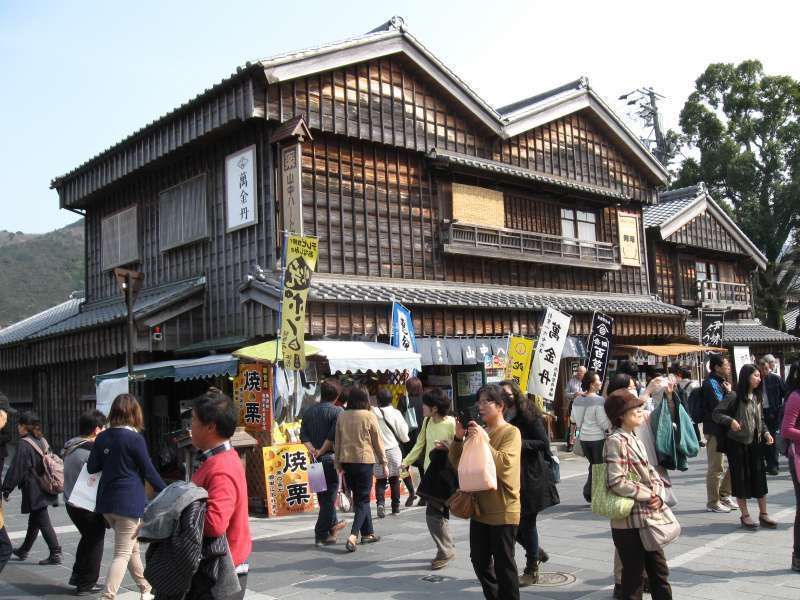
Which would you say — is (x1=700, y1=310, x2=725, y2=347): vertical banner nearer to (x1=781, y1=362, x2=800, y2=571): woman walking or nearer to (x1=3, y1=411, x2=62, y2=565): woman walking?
(x1=781, y1=362, x2=800, y2=571): woman walking

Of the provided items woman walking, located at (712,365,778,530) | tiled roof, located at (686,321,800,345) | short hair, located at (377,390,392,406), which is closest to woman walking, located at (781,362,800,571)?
woman walking, located at (712,365,778,530)

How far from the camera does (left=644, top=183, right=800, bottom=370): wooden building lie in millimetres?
25016

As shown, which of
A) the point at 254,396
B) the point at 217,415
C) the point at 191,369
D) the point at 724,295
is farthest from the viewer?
the point at 724,295

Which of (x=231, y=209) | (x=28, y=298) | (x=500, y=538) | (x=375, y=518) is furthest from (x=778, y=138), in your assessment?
(x=28, y=298)

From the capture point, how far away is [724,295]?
27.3 metres

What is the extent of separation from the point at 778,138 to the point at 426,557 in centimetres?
3177

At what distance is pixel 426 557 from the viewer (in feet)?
25.9

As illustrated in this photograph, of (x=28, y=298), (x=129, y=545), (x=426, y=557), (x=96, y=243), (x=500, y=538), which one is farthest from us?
(x=28, y=298)

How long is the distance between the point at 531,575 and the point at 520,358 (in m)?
6.85

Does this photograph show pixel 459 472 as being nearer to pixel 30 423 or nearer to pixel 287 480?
pixel 30 423

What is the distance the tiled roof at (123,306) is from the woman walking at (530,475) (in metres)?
8.90

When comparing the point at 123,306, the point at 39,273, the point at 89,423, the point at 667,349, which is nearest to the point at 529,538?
the point at 89,423

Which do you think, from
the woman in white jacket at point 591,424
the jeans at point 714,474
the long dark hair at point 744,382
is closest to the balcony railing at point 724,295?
the jeans at point 714,474

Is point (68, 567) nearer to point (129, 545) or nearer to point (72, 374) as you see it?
point (129, 545)
